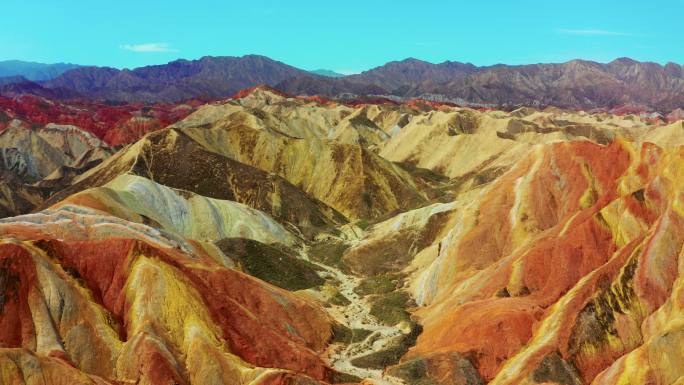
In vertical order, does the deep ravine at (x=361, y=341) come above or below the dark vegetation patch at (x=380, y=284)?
below

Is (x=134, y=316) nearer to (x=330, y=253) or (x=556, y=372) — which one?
(x=556, y=372)

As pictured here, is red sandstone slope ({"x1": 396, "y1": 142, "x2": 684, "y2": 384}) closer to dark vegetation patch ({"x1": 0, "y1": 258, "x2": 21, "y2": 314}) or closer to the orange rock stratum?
the orange rock stratum

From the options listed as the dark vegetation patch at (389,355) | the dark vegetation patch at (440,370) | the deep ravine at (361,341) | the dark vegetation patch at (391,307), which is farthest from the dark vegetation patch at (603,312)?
the dark vegetation patch at (391,307)

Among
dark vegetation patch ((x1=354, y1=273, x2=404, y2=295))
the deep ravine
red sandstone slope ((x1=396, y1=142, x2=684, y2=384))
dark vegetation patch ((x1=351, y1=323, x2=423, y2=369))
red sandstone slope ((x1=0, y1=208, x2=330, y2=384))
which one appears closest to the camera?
red sandstone slope ((x1=0, y1=208, x2=330, y2=384))

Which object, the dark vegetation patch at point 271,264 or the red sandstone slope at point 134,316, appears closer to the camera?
the red sandstone slope at point 134,316

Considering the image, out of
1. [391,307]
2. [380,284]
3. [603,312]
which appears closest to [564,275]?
[603,312]

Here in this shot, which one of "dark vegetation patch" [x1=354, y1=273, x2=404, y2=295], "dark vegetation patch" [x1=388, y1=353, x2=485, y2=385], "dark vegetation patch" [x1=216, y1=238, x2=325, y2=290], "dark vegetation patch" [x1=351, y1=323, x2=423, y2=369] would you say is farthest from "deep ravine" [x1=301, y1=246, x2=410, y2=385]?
"dark vegetation patch" [x1=216, y1=238, x2=325, y2=290]

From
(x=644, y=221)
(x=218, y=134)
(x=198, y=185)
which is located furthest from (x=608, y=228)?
(x=218, y=134)

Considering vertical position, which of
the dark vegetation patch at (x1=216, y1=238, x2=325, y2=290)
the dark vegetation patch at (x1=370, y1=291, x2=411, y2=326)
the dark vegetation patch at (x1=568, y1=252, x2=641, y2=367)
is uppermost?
the dark vegetation patch at (x1=568, y1=252, x2=641, y2=367)

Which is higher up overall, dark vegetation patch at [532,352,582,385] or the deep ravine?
dark vegetation patch at [532,352,582,385]

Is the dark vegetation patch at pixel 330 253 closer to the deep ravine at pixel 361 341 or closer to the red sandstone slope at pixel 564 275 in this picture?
the deep ravine at pixel 361 341

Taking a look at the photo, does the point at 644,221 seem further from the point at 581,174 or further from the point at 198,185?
the point at 198,185
